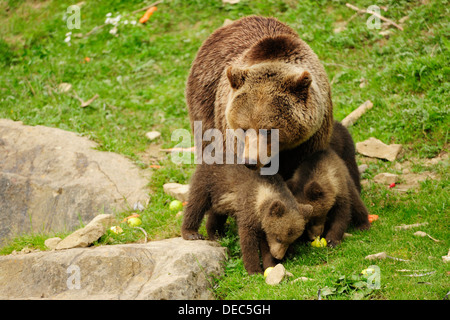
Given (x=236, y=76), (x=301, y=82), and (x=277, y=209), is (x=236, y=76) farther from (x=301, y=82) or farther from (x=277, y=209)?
(x=277, y=209)

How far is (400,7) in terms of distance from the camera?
1185 centimetres

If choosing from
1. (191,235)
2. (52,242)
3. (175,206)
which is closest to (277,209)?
(191,235)

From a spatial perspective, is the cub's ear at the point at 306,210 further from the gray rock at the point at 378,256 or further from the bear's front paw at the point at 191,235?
the bear's front paw at the point at 191,235

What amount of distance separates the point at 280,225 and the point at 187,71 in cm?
690

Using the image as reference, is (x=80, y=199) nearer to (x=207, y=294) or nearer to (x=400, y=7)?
(x=207, y=294)

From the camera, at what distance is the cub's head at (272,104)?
6.13 meters

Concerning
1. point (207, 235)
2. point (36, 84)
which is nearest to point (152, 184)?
point (207, 235)

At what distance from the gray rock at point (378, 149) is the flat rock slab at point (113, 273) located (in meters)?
4.10

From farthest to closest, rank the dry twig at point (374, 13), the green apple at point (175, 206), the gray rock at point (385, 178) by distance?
the dry twig at point (374, 13)
the gray rock at point (385, 178)
the green apple at point (175, 206)

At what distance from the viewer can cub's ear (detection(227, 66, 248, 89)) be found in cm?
638

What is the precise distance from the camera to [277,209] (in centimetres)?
627

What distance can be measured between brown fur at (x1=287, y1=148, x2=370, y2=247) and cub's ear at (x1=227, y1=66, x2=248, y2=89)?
1.52 metres

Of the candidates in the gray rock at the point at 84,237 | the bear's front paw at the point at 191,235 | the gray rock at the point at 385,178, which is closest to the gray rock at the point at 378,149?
the gray rock at the point at 385,178

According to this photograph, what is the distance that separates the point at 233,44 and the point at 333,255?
130 inches
